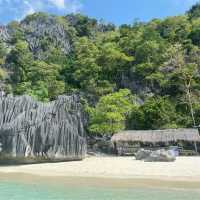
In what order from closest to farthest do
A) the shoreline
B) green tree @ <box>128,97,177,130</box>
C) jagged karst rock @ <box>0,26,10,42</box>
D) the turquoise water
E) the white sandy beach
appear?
1. the turquoise water
2. the shoreline
3. the white sandy beach
4. green tree @ <box>128,97,177,130</box>
5. jagged karst rock @ <box>0,26,10,42</box>

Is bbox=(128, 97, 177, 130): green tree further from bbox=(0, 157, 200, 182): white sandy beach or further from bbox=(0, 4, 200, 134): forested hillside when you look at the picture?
bbox=(0, 157, 200, 182): white sandy beach

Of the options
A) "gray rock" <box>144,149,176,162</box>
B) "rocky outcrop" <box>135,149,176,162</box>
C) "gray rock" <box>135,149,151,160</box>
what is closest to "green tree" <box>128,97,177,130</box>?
"gray rock" <box>135,149,151,160</box>

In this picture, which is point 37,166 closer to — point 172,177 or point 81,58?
point 172,177

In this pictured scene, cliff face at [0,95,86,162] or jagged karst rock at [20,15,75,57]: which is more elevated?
jagged karst rock at [20,15,75,57]

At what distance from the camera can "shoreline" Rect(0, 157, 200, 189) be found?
59.0ft

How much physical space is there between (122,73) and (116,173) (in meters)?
34.4

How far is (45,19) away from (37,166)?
61470 millimetres

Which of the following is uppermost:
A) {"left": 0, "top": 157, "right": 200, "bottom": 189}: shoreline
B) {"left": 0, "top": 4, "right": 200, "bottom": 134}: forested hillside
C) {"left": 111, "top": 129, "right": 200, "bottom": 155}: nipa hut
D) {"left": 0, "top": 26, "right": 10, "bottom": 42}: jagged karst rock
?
{"left": 0, "top": 26, "right": 10, "bottom": 42}: jagged karst rock

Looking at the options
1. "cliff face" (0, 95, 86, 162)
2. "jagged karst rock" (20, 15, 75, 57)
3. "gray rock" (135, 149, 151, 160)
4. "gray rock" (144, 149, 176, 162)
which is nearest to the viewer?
"gray rock" (144, 149, 176, 162)

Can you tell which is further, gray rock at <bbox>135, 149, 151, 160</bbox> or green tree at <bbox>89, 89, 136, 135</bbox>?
green tree at <bbox>89, 89, 136, 135</bbox>

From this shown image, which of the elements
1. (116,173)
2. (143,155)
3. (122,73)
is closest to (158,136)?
(143,155)

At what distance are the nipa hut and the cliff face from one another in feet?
17.0

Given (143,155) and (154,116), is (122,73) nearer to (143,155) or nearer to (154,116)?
(154,116)

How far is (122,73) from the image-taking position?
178 feet
